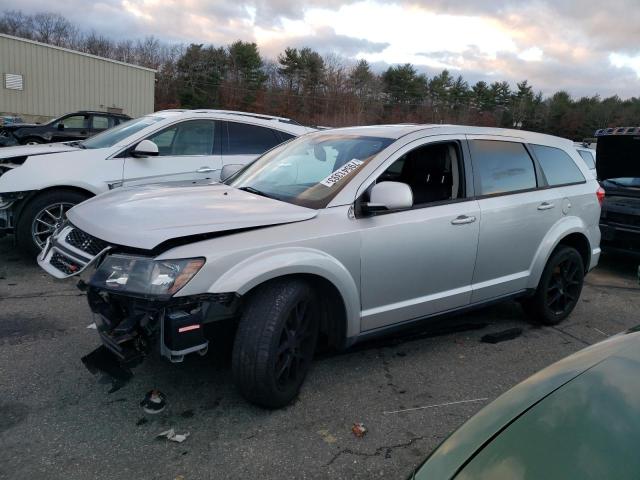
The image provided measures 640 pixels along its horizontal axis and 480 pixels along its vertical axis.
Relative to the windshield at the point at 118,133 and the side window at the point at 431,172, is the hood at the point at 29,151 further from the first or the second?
the side window at the point at 431,172

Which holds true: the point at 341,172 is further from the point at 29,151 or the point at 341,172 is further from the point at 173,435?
the point at 29,151

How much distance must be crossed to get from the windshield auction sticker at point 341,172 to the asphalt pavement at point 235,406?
4.27 feet

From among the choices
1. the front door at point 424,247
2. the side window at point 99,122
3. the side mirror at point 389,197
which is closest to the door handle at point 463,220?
the front door at point 424,247

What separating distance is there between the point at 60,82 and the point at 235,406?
98.7 feet

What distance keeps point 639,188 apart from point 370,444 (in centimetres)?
635

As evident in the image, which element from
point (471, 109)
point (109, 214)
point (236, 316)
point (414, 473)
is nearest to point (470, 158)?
point (236, 316)

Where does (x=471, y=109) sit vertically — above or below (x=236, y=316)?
above

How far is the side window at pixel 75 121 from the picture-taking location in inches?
617

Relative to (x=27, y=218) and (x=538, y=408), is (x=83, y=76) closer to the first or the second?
(x=27, y=218)

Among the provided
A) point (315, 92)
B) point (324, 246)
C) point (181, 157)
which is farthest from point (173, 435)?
point (315, 92)

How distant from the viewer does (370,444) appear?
2852mm

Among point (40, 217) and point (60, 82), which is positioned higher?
point (60, 82)

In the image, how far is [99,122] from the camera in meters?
15.7

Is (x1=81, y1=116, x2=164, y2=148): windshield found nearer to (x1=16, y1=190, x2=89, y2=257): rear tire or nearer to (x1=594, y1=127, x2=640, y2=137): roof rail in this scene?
(x1=16, y1=190, x2=89, y2=257): rear tire
